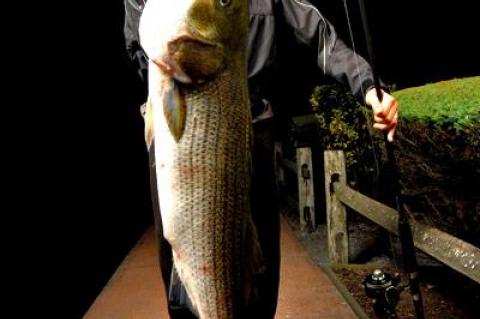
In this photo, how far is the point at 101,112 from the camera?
24.0 m

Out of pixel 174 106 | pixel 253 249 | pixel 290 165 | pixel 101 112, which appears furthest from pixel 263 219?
pixel 101 112

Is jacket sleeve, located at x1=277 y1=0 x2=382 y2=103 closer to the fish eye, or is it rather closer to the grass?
the fish eye

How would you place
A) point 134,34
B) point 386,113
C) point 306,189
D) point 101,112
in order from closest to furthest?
1. point 386,113
2. point 134,34
3. point 306,189
4. point 101,112

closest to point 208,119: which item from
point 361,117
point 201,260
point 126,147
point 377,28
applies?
point 201,260

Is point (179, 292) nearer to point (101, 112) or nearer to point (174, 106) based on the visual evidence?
point (174, 106)

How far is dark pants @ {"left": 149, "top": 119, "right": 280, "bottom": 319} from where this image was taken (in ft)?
8.79

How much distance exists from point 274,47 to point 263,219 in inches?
34.7

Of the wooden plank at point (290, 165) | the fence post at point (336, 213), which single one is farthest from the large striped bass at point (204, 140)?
the wooden plank at point (290, 165)

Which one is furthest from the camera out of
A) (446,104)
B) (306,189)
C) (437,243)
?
(306,189)

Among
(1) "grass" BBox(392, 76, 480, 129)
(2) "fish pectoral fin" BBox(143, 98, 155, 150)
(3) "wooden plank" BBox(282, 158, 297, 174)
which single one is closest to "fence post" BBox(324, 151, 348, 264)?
(1) "grass" BBox(392, 76, 480, 129)

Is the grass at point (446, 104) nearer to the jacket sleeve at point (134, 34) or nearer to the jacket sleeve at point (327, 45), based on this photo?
the jacket sleeve at point (327, 45)

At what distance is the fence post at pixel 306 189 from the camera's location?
7.18m

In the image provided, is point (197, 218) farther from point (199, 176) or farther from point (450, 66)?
point (450, 66)

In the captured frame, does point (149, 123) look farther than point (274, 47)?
No
